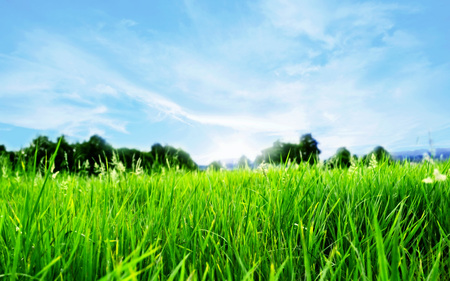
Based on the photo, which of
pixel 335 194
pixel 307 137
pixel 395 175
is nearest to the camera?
pixel 335 194

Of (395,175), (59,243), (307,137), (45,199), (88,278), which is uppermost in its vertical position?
(307,137)

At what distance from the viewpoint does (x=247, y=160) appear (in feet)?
12.9

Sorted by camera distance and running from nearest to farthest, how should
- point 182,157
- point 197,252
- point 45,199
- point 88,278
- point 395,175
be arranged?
1. point 88,278
2. point 197,252
3. point 45,199
4. point 395,175
5. point 182,157

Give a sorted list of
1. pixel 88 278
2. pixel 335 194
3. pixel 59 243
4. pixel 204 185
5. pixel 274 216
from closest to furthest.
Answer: pixel 88 278
pixel 59 243
pixel 274 216
pixel 335 194
pixel 204 185

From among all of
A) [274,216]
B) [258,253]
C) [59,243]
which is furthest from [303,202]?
[59,243]

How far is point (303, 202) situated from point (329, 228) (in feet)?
0.73

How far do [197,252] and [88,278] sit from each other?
0.47 meters

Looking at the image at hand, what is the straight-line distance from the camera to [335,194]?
212cm

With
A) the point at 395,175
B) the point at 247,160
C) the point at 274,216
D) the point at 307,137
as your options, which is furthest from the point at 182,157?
the point at 274,216

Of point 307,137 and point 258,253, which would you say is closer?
point 258,253

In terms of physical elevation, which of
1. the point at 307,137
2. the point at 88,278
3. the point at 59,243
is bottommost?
the point at 88,278

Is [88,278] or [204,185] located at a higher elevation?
[204,185]

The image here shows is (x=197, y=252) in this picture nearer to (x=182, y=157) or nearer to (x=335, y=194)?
(x=335, y=194)

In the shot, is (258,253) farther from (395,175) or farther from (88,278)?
(395,175)
